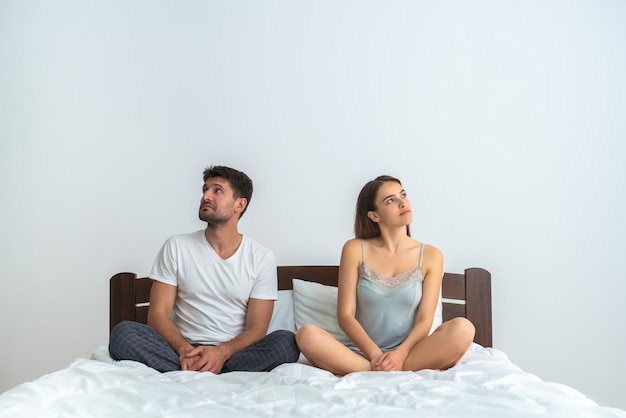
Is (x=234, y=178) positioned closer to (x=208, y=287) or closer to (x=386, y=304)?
(x=208, y=287)

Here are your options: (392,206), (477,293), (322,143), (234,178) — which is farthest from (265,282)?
(477,293)

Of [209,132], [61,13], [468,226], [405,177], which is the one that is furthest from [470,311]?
[61,13]

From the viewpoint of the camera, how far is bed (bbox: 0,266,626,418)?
52.7 inches

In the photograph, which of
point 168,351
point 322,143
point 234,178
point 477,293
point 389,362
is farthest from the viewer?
point 322,143

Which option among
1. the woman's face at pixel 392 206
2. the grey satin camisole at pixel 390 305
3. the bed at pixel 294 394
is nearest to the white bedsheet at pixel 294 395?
the bed at pixel 294 394

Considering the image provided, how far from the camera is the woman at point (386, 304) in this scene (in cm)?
201

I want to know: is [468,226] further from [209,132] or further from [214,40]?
[214,40]

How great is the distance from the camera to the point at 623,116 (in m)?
2.83

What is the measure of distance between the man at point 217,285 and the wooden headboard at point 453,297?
241mm

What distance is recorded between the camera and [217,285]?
2.38 m

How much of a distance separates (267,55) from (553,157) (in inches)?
53.4

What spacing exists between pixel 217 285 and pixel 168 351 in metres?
0.35

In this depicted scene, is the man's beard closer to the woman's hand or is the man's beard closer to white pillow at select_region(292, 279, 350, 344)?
white pillow at select_region(292, 279, 350, 344)

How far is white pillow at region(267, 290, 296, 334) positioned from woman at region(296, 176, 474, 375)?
391mm
